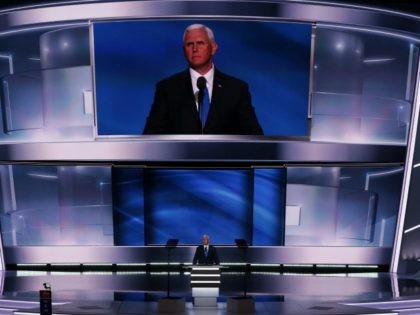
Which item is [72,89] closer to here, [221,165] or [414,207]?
[221,165]

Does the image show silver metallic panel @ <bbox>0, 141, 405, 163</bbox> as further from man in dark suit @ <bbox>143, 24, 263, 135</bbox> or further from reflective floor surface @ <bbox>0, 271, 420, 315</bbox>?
reflective floor surface @ <bbox>0, 271, 420, 315</bbox>

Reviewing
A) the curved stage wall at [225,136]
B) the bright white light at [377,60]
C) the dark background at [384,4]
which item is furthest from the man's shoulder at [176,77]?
the bright white light at [377,60]

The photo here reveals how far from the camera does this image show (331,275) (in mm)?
13641

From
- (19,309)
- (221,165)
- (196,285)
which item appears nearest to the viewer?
(19,309)

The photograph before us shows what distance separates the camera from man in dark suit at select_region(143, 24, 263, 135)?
43.9 ft

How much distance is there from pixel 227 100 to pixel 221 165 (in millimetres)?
1434

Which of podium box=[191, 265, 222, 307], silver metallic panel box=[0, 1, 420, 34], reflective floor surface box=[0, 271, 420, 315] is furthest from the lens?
silver metallic panel box=[0, 1, 420, 34]

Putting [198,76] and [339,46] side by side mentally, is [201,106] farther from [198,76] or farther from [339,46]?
[339,46]

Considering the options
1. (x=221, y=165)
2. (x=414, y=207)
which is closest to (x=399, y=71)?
(x=414, y=207)

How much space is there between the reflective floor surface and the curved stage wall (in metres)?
0.78

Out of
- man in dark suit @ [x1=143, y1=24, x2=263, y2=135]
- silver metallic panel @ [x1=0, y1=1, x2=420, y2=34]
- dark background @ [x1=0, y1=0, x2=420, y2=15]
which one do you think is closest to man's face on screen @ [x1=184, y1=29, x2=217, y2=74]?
man in dark suit @ [x1=143, y1=24, x2=263, y2=135]

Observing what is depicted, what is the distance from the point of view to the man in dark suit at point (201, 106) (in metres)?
13.4

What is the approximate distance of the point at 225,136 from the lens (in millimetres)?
13359

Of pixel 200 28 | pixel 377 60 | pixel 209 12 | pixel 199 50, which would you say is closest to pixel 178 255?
pixel 199 50
